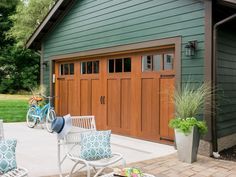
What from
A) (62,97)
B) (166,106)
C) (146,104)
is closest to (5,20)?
(62,97)

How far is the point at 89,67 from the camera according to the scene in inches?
388

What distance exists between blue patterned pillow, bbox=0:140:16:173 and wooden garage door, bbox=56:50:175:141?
4.29m

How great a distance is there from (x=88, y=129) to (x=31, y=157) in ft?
5.75

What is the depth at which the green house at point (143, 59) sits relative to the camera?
6492 millimetres

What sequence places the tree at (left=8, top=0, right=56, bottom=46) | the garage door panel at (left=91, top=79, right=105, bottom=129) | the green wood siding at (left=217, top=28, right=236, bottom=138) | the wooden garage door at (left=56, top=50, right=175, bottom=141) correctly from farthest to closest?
the tree at (left=8, top=0, right=56, bottom=46) → the garage door panel at (left=91, top=79, right=105, bottom=129) → the wooden garage door at (left=56, top=50, right=175, bottom=141) → the green wood siding at (left=217, top=28, right=236, bottom=138)

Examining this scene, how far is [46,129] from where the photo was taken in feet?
32.6

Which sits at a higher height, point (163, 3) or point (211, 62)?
point (163, 3)

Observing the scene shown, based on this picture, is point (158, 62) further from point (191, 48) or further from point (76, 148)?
point (76, 148)

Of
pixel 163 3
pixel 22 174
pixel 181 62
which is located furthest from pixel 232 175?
pixel 163 3

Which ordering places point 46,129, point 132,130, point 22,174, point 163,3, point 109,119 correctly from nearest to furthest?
point 22,174 < point 163,3 < point 132,130 < point 109,119 < point 46,129

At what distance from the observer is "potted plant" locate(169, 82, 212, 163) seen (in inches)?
225

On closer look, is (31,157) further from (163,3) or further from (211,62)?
(163,3)

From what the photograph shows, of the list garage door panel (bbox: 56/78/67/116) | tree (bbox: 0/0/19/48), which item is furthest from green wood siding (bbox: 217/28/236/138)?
tree (bbox: 0/0/19/48)

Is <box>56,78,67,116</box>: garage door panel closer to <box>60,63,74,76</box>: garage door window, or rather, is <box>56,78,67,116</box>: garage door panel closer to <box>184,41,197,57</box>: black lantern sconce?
<box>60,63,74,76</box>: garage door window
